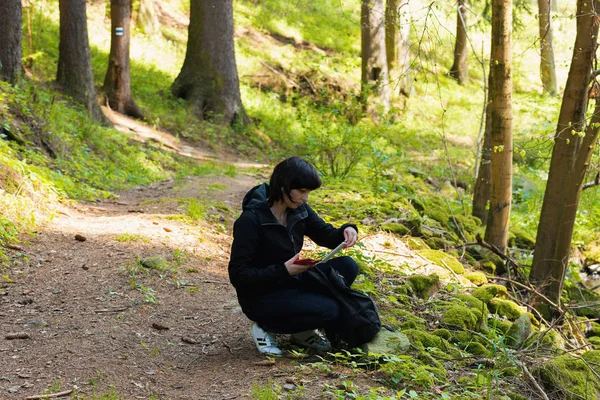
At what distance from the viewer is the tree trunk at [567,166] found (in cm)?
694

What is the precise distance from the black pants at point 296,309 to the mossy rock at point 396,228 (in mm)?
3883

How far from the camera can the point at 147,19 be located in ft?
62.8

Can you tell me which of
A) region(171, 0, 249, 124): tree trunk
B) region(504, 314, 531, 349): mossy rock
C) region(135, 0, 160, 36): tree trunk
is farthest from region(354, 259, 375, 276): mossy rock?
region(135, 0, 160, 36): tree trunk

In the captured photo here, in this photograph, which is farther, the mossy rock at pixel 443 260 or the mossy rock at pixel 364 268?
the mossy rock at pixel 443 260

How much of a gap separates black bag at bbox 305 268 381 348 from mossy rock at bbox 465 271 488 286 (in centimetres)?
325

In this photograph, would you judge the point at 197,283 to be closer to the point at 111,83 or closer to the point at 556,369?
the point at 556,369

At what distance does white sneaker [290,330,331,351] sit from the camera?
467 cm

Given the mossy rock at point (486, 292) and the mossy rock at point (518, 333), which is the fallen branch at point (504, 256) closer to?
the mossy rock at point (486, 292)

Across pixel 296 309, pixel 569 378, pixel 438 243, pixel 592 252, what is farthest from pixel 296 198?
pixel 592 252

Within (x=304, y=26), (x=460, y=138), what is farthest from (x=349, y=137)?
(x=304, y=26)

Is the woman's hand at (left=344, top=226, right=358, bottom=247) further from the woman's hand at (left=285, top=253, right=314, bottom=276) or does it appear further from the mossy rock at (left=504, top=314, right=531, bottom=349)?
the mossy rock at (left=504, top=314, right=531, bottom=349)

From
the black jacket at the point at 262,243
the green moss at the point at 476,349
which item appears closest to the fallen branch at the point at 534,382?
the green moss at the point at 476,349

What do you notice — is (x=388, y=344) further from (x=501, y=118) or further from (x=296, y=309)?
(x=501, y=118)

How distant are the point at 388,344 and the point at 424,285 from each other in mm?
2164
